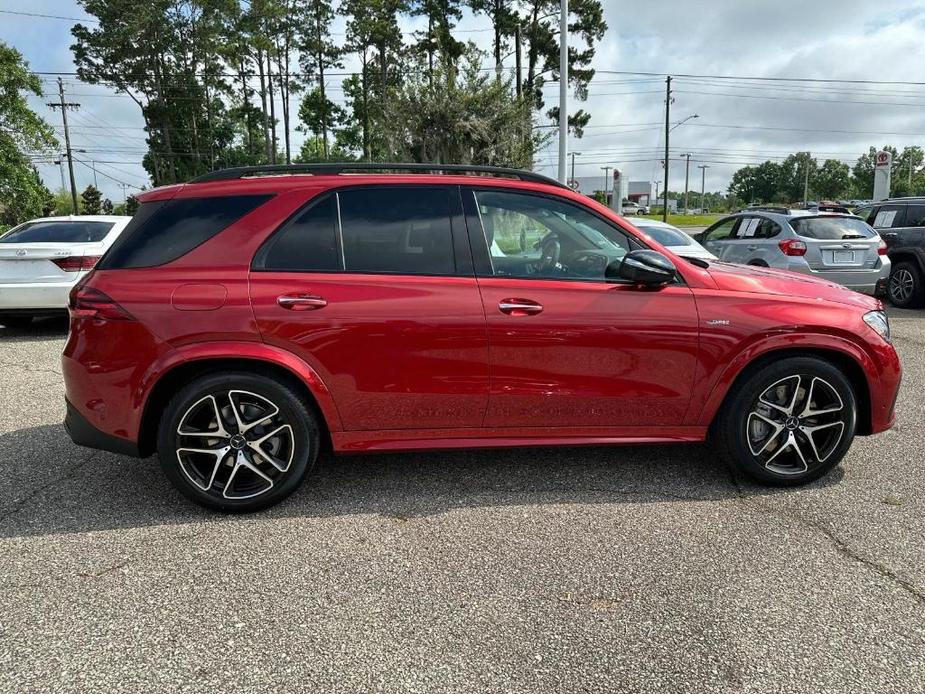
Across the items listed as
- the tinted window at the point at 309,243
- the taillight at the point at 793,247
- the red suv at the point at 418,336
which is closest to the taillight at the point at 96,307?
the red suv at the point at 418,336

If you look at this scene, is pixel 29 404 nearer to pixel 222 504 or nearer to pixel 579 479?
pixel 222 504

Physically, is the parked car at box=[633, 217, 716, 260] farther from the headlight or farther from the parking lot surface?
the parking lot surface

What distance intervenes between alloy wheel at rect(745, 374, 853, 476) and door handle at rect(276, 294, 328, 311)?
2415mm

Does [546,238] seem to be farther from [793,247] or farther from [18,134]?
[18,134]

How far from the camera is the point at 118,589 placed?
269cm

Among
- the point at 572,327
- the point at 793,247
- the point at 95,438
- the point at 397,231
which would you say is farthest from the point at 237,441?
the point at 793,247

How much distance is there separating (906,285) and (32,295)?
1277 cm

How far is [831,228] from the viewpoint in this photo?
9.43 metres

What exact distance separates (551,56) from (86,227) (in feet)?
93.4

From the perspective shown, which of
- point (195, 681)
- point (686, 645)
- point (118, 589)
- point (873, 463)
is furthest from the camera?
point (873, 463)

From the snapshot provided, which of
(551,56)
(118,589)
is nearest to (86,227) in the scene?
(118,589)

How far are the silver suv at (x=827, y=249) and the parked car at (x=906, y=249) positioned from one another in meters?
1.32

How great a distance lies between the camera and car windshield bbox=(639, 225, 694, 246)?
31.0 feet

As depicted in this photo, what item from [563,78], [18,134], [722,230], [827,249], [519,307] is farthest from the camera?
[18,134]
